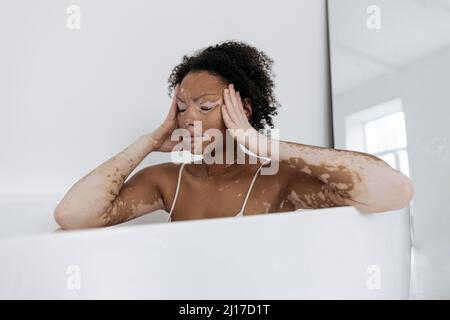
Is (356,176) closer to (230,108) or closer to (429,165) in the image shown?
(230,108)

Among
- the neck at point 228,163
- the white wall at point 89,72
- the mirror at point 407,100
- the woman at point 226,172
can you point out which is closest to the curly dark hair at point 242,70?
the woman at point 226,172

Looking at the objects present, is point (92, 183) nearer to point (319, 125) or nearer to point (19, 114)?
point (19, 114)

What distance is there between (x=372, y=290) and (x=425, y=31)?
3.22 feet

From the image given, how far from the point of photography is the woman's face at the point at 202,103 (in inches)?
33.4

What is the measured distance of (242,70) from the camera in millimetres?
958

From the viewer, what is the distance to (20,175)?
4.07ft

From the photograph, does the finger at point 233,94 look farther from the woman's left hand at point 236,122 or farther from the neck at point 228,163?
the neck at point 228,163

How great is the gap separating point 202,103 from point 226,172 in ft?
0.66

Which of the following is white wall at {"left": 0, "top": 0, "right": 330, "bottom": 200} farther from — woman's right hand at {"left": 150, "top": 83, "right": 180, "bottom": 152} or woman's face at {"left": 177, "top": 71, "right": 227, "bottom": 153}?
woman's face at {"left": 177, "top": 71, "right": 227, "bottom": 153}

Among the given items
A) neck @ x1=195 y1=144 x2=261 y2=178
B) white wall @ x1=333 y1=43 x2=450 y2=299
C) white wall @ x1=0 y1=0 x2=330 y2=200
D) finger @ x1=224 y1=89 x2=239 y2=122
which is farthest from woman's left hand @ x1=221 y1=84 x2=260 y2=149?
white wall @ x1=333 y1=43 x2=450 y2=299

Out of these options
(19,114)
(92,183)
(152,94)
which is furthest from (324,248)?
(19,114)
